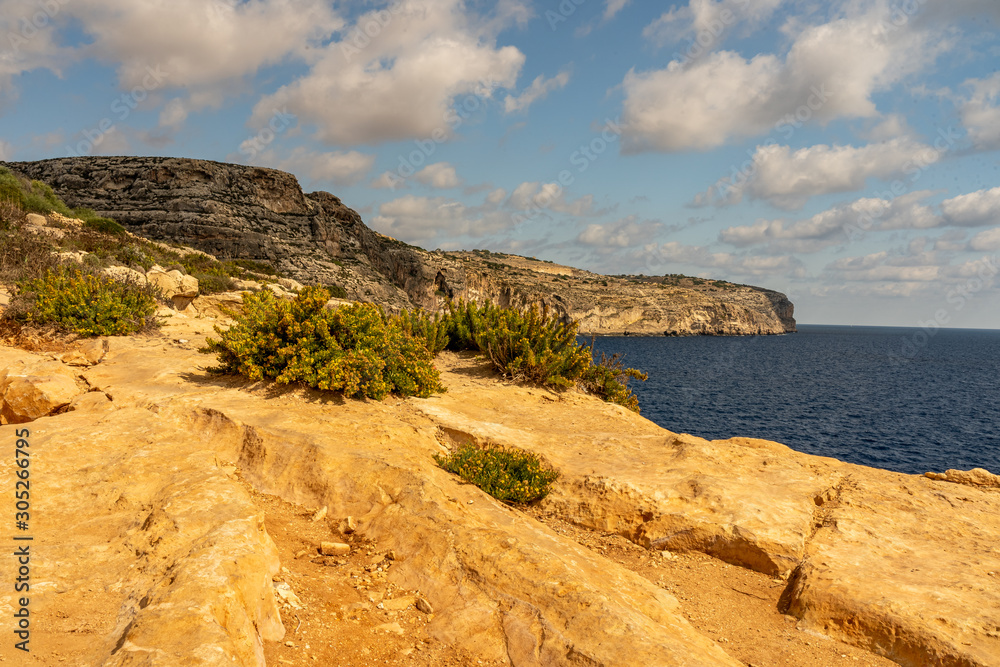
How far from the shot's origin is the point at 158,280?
17859mm

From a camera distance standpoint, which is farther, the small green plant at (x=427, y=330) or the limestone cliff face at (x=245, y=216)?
the limestone cliff face at (x=245, y=216)

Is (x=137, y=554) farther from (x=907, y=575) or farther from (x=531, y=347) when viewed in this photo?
(x=531, y=347)

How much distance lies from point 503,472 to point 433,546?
2.09 metres

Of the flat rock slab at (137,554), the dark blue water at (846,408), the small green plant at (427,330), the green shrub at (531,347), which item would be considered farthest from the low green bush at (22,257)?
the dark blue water at (846,408)

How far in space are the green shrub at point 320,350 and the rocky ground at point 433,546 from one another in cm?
39

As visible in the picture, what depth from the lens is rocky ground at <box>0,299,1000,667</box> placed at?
A: 3.65 metres

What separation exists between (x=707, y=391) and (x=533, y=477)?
42262 mm

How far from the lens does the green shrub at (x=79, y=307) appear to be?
1088 cm

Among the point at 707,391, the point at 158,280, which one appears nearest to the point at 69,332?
the point at 158,280

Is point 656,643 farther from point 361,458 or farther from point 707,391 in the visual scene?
point 707,391

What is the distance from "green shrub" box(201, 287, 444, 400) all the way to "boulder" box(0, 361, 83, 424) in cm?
230

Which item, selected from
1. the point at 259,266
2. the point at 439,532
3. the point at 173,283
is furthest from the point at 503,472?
the point at 259,266

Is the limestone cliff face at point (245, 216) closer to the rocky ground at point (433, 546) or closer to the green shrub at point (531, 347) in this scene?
the green shrub at point (531, 347)

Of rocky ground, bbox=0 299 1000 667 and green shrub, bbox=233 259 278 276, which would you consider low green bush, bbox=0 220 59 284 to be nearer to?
rocky ground, bbox=0 299 1000 667
